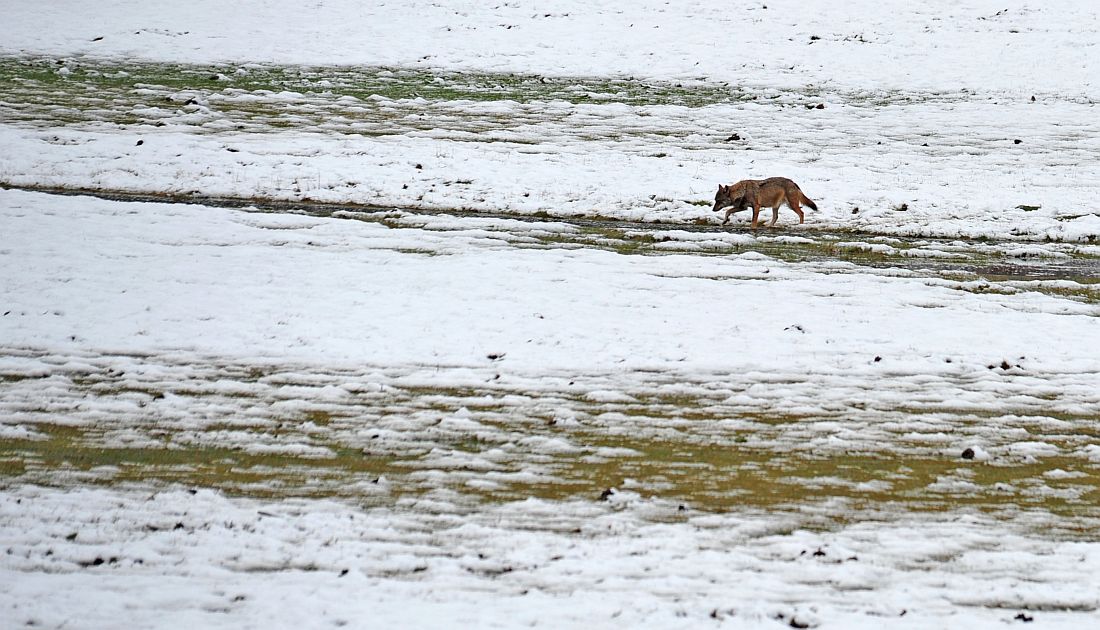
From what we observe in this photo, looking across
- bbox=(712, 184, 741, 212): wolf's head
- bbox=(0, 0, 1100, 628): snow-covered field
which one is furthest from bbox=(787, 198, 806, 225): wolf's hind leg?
bbox=(712, 184, 741, 212): wolf's head

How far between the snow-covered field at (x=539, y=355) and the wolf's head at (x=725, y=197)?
0.75 metres

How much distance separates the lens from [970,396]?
1030 centimetres

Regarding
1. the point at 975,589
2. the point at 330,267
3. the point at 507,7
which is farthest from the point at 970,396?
the point at 507,7

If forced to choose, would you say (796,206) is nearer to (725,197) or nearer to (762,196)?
(762,196)

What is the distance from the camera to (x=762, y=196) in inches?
661

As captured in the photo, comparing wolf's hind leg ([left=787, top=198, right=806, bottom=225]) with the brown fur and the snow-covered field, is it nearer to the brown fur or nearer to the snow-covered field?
the brown fur

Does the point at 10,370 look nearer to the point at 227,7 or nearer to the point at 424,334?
the point at 424,334

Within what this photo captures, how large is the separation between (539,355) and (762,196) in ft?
23.0

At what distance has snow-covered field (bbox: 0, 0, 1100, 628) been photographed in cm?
661

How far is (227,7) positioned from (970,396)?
102 ft

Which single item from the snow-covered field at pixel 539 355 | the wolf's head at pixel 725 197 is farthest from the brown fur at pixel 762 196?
the snow-covered field at pixel 539 355

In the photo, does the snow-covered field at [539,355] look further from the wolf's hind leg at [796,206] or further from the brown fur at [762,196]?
the brown fur at [762,196]

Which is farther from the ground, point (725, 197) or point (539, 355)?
point (725, 197)

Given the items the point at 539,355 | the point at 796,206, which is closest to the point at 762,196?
the point at 796,206
